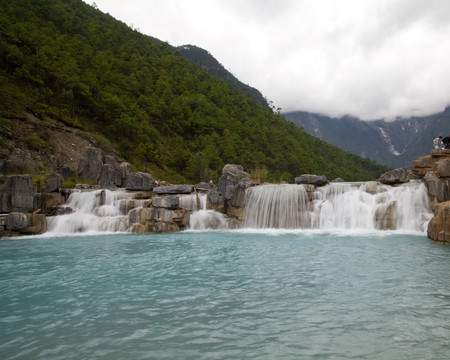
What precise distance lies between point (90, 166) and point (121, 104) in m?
18.7

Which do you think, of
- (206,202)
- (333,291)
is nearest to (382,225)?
(206,202)

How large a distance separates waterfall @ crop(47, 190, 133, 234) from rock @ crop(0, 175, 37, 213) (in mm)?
1885

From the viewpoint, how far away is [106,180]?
2734 cm

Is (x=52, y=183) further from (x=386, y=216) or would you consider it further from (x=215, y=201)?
(x=386, y=216)

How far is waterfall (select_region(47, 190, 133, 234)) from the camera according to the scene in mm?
19656

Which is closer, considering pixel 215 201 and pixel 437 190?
pixel 437 190

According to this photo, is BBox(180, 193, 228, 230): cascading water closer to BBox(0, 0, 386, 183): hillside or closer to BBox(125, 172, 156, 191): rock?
BBox(125, 172, 156, 191): rock

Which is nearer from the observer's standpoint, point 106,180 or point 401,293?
point 401,293

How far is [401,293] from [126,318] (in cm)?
574

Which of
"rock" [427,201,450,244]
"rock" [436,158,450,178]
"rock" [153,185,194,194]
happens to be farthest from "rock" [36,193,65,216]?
"rock" [436,158,450,178]

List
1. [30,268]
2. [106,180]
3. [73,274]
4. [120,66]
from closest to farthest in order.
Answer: [73,274] < [30,268] < [106,180] < [120,66]

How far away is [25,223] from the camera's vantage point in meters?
18.0

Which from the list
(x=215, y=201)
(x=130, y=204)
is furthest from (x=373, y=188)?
(x=130, y=204)

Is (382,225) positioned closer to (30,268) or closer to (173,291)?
(173,291)
